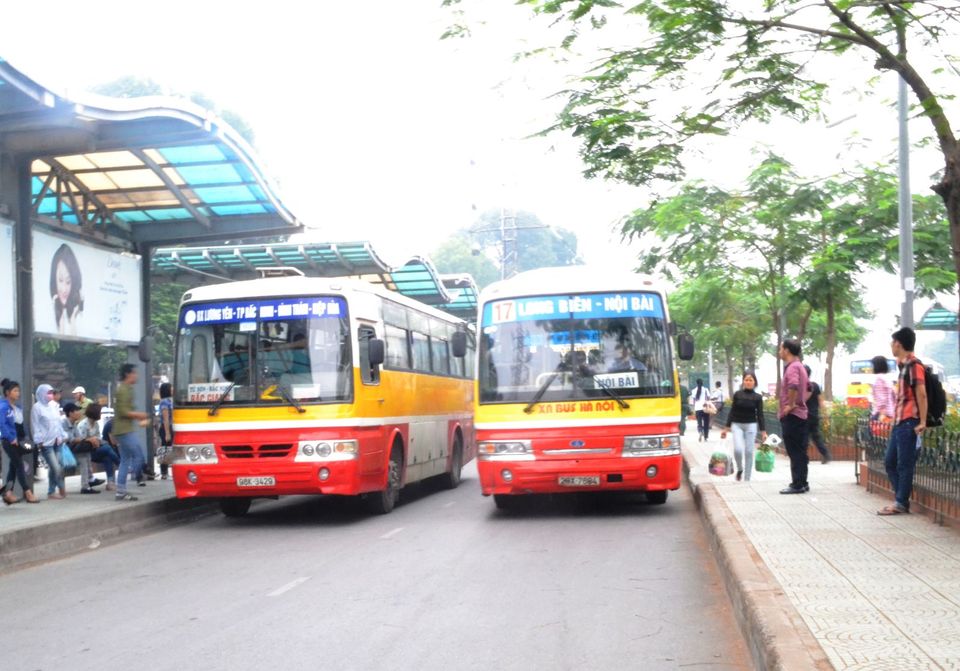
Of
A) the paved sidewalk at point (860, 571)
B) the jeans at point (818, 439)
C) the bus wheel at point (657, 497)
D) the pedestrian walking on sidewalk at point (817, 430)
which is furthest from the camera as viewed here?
the jeans at point (818, 439)

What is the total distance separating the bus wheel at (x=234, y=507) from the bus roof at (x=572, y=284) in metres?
4.31

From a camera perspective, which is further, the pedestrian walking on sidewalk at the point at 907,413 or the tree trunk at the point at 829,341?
the tree trunk at the point at 829,341

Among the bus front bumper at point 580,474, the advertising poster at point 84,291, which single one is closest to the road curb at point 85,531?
the advertising poster at point 84,291

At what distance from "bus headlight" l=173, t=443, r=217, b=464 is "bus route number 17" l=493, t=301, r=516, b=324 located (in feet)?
12.6

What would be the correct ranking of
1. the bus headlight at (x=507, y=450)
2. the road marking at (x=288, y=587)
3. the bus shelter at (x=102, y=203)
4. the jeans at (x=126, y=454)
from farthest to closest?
the jeans at (x=126, y=454) < the bus shelter at (x=102, y=203) < the bus headlight at (x=507, y=450) < the road marking at (x=288, y=587)

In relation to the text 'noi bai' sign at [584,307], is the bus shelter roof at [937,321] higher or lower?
higher

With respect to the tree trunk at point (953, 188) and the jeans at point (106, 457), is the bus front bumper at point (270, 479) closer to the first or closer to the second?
the jeans at point (106, 457)

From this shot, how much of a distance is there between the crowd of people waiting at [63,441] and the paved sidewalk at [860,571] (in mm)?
7686

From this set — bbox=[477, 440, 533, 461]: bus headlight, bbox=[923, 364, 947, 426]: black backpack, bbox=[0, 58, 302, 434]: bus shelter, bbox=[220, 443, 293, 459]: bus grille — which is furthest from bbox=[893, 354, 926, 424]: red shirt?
bbox=[0, 58, 302, 434]: bus shelter

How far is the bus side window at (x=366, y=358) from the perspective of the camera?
14398mm

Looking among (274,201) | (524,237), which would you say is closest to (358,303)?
(274,201)

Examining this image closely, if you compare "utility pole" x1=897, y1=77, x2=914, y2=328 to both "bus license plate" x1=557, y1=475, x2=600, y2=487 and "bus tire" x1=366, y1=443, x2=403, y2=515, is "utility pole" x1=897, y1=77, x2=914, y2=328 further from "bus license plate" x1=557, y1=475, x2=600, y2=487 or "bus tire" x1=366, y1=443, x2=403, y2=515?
"bus tire" x1=366, y1=443, x2=403, y2=515

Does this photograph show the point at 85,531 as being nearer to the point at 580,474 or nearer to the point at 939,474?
the point at 580,474

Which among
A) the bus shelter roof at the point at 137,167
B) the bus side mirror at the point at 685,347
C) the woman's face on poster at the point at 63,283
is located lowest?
the bus side mirror at the point at 685,347
